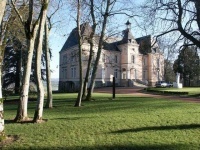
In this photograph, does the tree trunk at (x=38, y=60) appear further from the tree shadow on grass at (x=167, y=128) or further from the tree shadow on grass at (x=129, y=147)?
the tree shadow on grass at (x=129, y=147)

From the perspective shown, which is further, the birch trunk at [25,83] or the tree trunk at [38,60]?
the birch trunk at [25,83]

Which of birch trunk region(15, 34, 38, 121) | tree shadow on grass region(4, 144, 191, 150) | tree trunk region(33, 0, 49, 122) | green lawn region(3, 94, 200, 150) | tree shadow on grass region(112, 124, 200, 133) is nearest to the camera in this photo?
tree shadow on grass region(4, 144, 191, 150)

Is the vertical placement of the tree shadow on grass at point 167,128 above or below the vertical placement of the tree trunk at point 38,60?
below

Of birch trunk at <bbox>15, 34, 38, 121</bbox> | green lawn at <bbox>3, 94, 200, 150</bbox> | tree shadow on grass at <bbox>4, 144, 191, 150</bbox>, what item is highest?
birch trunk at <bbox>15, 34, 38, 121</bbox>

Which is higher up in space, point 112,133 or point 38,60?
point 38,60

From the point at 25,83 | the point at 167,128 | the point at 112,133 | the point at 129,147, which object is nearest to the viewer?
the point at 129,147

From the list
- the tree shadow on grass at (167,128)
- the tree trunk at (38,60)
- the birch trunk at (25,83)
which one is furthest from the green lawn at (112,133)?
the birch trunk at (25,83)

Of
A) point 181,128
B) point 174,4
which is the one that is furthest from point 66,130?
point 174,4

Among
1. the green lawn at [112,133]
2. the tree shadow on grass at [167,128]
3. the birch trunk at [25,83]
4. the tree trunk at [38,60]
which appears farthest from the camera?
the birch trunk at [25,83]

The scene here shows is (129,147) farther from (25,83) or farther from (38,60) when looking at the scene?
Answer: (38,60)

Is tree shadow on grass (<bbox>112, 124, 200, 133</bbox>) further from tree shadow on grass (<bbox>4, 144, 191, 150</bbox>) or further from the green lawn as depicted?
tree shadow on grass (<bbox>4, 144, 191, 150</bbox>)

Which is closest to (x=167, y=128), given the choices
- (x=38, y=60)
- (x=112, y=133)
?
(x=112, y=133)

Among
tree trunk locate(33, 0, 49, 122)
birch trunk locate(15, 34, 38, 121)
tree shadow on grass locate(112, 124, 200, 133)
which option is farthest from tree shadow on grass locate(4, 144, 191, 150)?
birch trunk locate(15, 34, 38, 121)

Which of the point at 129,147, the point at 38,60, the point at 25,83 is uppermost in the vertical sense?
the point at 38,60
